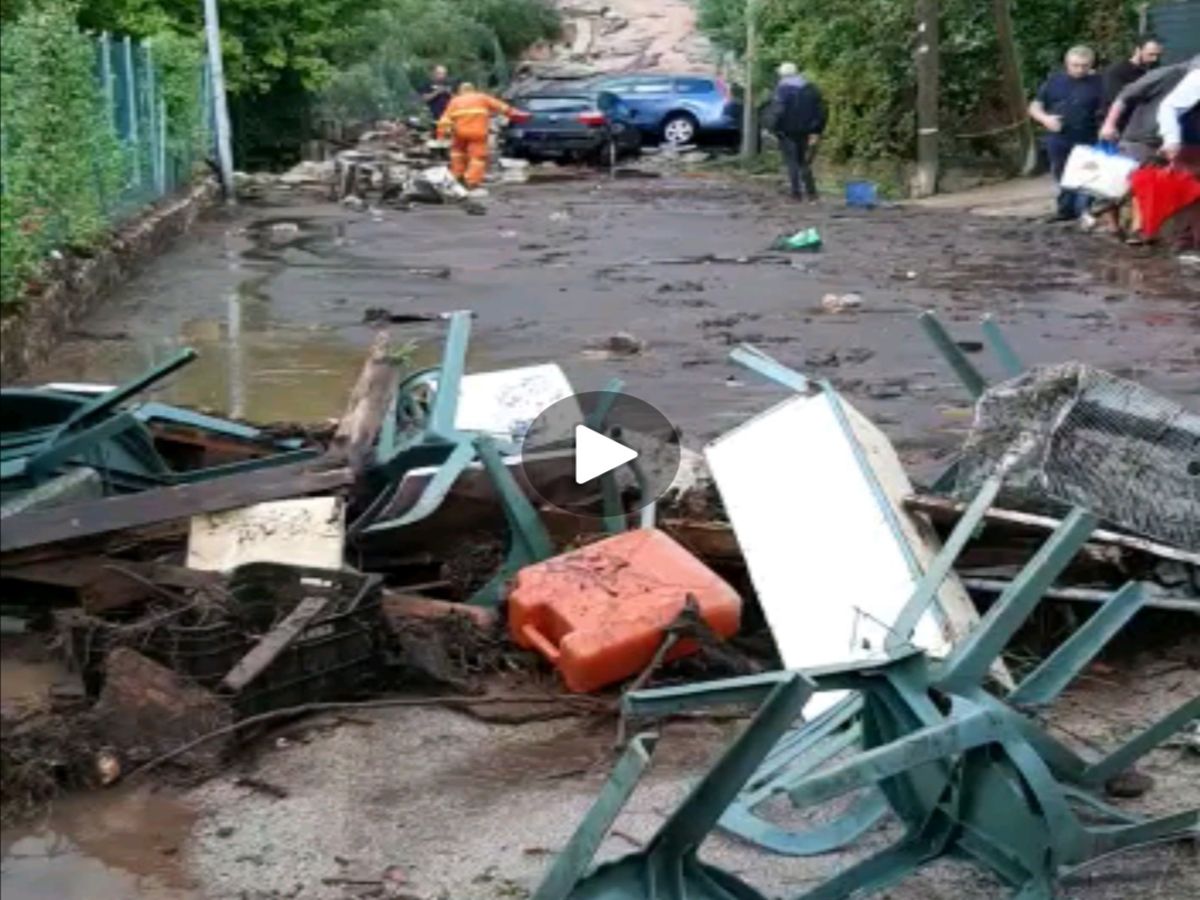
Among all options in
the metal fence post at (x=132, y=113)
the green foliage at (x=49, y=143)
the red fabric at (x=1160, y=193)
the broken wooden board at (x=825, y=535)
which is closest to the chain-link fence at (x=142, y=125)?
the metal fence post at (x=132, y=113)

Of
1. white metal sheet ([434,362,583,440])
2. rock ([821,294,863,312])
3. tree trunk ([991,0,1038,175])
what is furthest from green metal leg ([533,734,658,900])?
tree trunk ([991,0,1038,175])

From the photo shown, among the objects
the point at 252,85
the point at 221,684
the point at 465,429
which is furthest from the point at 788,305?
the point at 252,85

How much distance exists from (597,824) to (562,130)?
1237 inches

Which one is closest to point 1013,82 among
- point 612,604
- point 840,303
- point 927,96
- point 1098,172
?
point 927,96

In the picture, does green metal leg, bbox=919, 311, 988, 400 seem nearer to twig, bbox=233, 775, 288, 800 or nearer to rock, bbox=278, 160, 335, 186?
twig, bbox=233, 775, 288, 800

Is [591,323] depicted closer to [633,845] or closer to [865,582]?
[865,582]

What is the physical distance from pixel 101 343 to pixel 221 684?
7390 mm

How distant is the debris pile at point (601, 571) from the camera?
4.28 metres

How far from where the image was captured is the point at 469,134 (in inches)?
1106

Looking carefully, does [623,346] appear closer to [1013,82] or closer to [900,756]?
[900,756]

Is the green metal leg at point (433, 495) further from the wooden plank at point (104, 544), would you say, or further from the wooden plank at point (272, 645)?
the wooden plank at point (272, 645)

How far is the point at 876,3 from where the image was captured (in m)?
27.0

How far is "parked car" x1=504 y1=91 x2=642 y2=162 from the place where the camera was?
34375 mm
